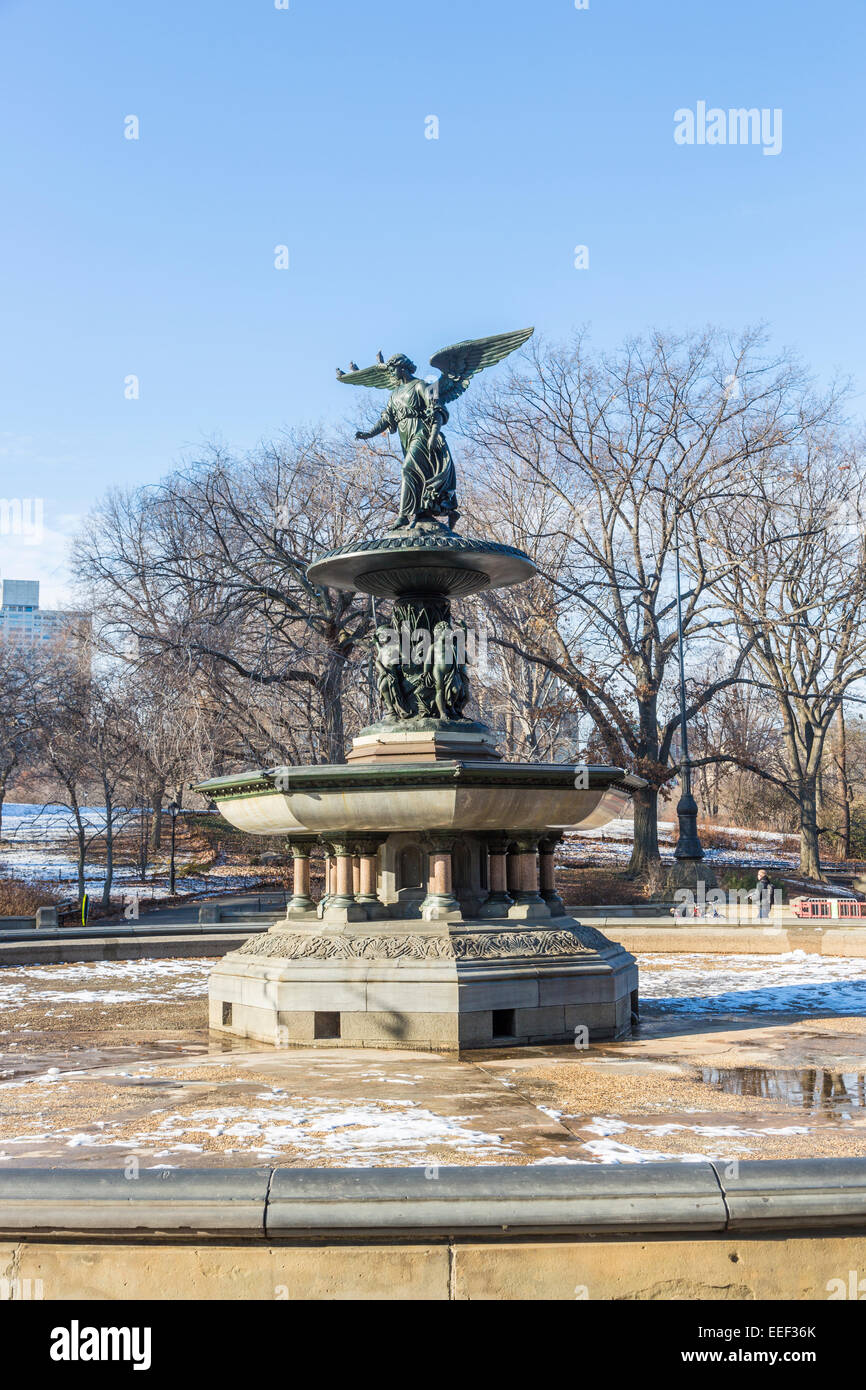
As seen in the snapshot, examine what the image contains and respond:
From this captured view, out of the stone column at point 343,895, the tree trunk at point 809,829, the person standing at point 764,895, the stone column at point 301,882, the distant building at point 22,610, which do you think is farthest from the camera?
the distant building at point 22,610

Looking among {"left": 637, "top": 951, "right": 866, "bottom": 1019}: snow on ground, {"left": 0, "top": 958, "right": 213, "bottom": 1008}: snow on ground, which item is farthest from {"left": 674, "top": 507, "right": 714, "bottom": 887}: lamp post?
{"left": 0, "top": 958, "right": 213, "bottom": 1008}: snow on ground

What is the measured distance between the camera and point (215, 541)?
2988 cm

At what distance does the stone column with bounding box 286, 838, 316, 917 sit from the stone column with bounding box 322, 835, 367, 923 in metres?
0.65

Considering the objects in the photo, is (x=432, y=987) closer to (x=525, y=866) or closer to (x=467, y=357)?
(x=525, y=866)

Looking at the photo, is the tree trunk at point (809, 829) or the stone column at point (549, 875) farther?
the tree trunk at point (809, 829)

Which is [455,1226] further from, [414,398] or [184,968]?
[184,968]

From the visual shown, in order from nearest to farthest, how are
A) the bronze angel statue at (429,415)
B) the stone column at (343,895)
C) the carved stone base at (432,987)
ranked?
the carved stone base at (432,987)
the stone column at (343,895)
the bronze angel statue at (429,415)

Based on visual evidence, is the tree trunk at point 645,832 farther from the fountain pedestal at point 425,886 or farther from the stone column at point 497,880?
the stone column at point 497,880

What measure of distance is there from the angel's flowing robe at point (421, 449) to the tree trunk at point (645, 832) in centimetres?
2106

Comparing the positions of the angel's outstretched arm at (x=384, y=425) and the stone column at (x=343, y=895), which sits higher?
the angel's outstretched arm at (x=384, y=425)

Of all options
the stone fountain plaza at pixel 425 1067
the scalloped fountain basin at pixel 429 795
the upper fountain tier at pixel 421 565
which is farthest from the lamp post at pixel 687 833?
the scalloped fountain basin at pixel 429 795

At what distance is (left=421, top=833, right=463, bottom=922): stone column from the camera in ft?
34.9

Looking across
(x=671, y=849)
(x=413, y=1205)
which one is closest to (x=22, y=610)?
(x=671, y=849)

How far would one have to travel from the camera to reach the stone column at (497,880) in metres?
11.1
